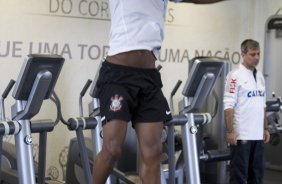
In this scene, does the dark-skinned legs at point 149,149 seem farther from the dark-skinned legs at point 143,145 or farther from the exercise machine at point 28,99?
the exercise machine at point 28,99

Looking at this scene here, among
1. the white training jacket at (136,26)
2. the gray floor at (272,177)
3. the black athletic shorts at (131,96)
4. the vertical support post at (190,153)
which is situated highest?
the white training jacket at (136,26)

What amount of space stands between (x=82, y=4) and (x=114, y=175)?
1.88 meters

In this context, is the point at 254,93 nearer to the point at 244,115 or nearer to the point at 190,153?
the point at 244,115

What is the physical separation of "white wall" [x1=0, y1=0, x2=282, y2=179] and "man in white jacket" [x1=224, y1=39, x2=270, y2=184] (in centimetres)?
134

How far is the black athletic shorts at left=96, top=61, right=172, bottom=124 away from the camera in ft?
7.18

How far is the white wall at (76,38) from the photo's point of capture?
4746 mm

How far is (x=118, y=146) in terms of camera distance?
87.0 inches

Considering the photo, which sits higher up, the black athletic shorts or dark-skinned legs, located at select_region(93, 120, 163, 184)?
the black athletic shorts

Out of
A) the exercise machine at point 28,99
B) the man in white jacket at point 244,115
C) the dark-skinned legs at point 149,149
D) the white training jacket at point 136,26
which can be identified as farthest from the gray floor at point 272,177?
the white training jacket at point 136,26

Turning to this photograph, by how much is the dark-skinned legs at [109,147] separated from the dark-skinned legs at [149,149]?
0.26 ft

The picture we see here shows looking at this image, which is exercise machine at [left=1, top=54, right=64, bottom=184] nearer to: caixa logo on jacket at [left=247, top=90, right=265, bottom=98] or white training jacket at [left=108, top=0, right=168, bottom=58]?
white training jacket at [left=108, top=0, right=168, bottom=58]

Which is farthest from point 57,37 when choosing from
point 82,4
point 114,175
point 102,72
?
point 102,72

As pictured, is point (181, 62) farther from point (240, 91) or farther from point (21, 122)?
point (21, 122)

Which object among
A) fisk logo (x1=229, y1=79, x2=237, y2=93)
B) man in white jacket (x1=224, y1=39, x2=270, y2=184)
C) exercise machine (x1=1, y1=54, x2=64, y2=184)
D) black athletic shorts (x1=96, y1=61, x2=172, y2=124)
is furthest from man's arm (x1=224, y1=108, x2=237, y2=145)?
black athletic shorts (x1=96, y1=61, x2=172, y2=124)
